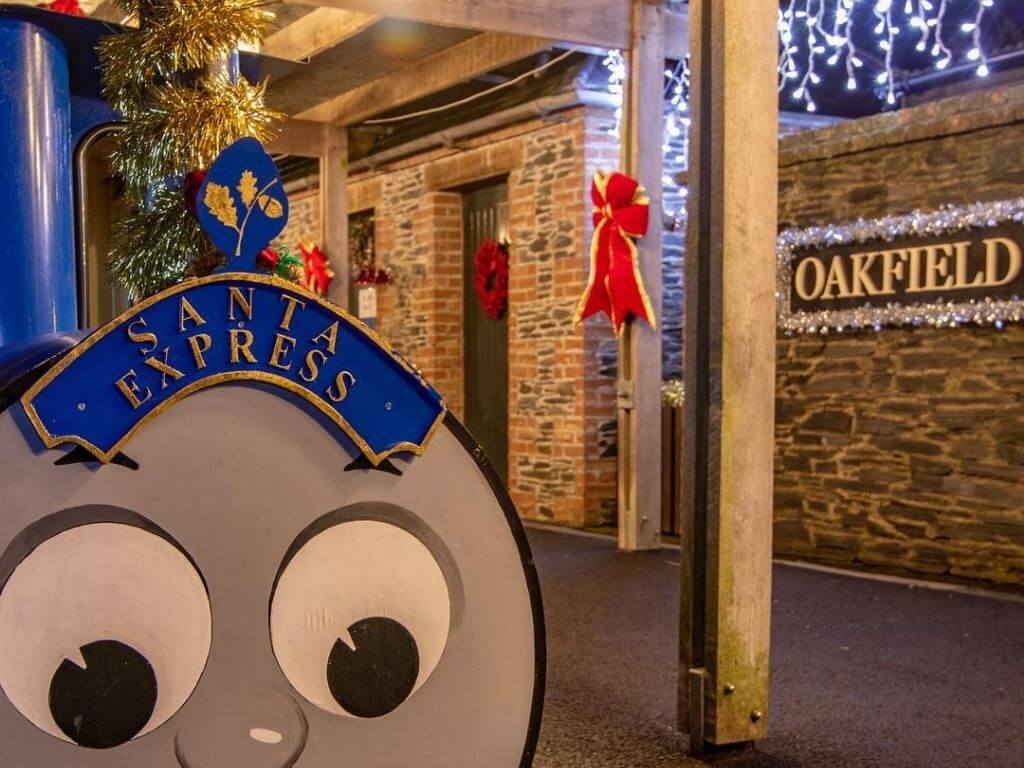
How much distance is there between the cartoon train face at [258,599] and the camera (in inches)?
81.5

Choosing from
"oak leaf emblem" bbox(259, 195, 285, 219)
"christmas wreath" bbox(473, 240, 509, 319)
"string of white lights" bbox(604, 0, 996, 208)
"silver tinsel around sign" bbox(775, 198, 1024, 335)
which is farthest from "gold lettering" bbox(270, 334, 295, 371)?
"christmas wreath" bbox(473, 240, 509, 319)

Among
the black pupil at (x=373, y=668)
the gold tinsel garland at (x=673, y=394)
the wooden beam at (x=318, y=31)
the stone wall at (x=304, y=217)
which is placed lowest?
the black pupil at (x=373, y=668)

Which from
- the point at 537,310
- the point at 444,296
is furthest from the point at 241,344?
the point at 444,296

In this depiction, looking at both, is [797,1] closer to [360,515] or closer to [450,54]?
[450,54]

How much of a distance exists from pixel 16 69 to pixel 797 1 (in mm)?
8263

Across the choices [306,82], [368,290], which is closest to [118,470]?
[306,82]

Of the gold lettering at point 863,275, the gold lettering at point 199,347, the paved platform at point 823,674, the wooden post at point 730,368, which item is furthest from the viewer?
the gold lettering at point 863,275

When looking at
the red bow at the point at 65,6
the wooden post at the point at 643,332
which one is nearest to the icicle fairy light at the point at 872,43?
the wooden post at the point at 643,332

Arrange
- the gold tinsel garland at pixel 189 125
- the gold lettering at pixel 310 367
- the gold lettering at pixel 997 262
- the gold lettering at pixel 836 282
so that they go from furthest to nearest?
the gold lettering at pixel 836 282 → the gold lettering at pixel 997 262 → the gold tinsel garland at pixel 189 125 → the gold lettering at pixel 310 367

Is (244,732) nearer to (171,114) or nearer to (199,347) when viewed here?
(199,347)

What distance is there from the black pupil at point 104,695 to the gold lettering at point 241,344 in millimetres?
530

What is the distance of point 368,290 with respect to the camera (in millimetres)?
12664

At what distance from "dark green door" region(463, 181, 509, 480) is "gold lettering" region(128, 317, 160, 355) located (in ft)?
28.6

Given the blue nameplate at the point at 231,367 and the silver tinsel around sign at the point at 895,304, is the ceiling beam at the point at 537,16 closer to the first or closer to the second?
the silver tinsel around sign at the point at 895,304
